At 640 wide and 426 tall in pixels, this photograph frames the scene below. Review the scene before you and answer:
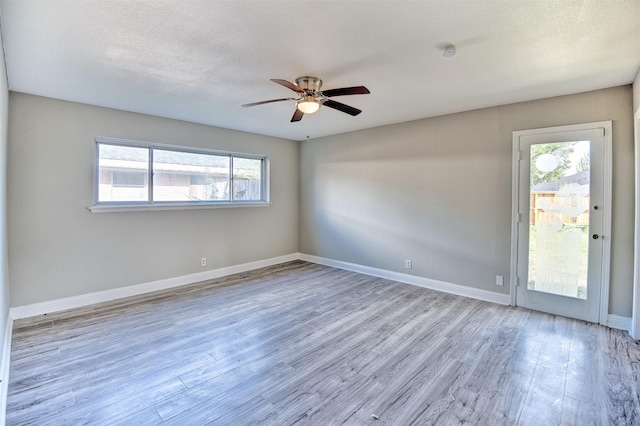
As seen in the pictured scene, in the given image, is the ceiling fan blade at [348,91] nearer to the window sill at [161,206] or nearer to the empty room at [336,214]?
the empty room at [336,214]

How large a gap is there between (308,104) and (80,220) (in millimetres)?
3269

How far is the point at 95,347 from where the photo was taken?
9.32ft

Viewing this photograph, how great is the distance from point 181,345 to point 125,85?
2729 mm

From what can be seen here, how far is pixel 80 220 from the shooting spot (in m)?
3.86

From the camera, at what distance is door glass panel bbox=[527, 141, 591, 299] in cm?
343

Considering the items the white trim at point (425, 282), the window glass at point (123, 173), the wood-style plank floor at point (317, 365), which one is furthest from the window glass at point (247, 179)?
the wood-style plank floor at point (317, 365)

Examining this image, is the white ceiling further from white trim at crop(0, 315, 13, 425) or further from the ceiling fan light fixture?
white trim at crop(0, 315, 13, 425)

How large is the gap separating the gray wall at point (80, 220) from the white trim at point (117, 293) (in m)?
0.06

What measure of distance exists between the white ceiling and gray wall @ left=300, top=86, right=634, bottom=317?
13.7 inches

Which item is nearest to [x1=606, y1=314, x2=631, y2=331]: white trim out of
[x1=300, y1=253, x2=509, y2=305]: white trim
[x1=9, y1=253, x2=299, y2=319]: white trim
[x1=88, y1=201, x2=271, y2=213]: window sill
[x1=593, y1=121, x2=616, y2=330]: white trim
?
[x1=593, y1=121, x2=616, y2=330]: white trim

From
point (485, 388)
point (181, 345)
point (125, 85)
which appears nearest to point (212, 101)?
point (125, 85)

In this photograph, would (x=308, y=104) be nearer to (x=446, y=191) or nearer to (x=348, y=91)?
(x=348, y=91)

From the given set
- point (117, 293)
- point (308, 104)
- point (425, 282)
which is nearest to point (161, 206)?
point (117, 293)

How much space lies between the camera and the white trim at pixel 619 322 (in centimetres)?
320
